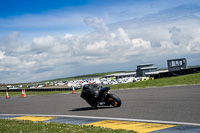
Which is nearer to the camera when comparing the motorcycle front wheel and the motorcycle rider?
the motorcycle front wheel

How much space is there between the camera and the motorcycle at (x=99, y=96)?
11.4 m

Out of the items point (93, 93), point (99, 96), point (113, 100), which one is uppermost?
point (93, 93)

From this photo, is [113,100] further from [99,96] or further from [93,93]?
[93,93]

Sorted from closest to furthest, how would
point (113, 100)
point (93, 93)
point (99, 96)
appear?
1. point (113, 100)
2. point (99, 96)
3. point (93, 93)

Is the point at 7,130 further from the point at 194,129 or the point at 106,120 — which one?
the point at 194,129

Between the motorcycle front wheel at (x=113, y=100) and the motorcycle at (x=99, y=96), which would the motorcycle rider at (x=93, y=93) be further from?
the motorcycle front wheel at (x=113, y=100)

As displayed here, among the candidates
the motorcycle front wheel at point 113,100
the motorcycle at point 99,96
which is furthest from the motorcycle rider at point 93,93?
the motorcycle front wheel at point 113,100

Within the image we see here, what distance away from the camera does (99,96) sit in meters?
11.6

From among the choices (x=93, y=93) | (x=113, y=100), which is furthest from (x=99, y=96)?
(x=113, y=100)

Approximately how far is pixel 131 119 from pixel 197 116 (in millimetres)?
1860

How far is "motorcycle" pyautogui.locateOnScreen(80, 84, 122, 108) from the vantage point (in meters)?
11.4

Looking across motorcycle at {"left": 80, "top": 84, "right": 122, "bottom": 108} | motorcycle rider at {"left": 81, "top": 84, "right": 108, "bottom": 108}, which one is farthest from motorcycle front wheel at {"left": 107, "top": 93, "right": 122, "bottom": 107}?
motorcycle rider at {"left": 81, "top": 84, "right": 108, "bottom": 108}

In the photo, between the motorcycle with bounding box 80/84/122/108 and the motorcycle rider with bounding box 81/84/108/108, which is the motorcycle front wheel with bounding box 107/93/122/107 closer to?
the motorcycle with bounding box 80/84/122/108

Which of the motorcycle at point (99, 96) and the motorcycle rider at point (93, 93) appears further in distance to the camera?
the motorcycle rider at point (93, 93)
